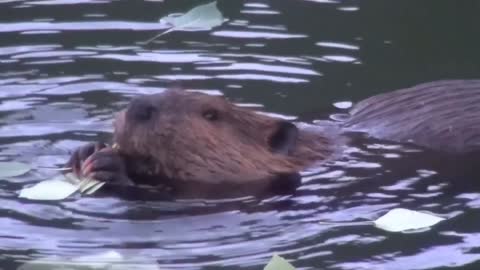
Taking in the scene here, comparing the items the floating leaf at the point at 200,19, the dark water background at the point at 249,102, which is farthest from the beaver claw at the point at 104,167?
the floating leaf at the point at 200,19

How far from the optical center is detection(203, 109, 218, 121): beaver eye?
240 inches

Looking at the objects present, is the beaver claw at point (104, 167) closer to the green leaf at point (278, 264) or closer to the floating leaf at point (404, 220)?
the floating leaf at point (404, 220)

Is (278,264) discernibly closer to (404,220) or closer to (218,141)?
(404,220)

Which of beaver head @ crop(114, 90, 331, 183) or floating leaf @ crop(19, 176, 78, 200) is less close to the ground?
beaver head @ crop(114, 90, 331, 183)

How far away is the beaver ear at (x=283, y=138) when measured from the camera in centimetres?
621

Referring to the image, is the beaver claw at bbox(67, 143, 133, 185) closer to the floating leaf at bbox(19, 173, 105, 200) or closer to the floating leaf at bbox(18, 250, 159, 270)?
the floating leaf at bbox(19, 173, 105, 200)

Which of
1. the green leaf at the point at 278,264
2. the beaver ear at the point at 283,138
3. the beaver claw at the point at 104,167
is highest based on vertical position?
the beaver ear at the point at 283,138

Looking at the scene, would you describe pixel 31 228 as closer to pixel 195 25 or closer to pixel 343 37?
pixel 195 25

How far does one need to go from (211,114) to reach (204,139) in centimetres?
11

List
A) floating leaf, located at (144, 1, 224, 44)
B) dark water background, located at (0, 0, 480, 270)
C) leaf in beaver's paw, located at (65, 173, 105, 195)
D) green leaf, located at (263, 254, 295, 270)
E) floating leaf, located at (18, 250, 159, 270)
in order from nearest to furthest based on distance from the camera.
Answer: green leaf, located at (263, 254, 295, 270)
floating leaf, located at (18, 250, 159, 270)
dark water background, located at (0, 0, 480, 270)
leaf in beaver's paw, located at (65, 173, 105, 195)
floating leaf, located at (144, 1, 224, 44)

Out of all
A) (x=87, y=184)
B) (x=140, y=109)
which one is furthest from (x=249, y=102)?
(x=87, y=184)

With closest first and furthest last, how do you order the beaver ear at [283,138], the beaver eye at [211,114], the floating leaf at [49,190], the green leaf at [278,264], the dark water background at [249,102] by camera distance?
1. the green leaf at [278,264]
2. the dark water background at [249,102]
3. the floating leaf at [49,190]
4. the beaver eye at [211,114]
5. the beaver ear at [283,138]

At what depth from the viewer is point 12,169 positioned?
6.03 m

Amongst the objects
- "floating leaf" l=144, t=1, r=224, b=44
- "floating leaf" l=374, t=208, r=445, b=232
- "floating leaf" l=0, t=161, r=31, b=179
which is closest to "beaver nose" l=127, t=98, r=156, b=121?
"floating leaf" l=0, t=161, r=31, b=179
